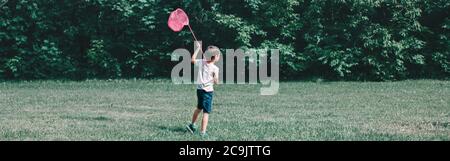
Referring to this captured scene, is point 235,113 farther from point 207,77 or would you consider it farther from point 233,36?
point 233,36

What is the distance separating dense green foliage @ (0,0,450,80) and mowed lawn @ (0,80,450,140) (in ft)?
13.8

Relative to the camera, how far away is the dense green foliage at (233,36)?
83.3ft

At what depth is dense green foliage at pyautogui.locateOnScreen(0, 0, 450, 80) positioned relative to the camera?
25.4m

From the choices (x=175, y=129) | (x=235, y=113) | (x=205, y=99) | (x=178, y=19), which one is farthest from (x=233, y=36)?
(x=205, y=99)

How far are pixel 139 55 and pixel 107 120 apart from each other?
1472 centimetres

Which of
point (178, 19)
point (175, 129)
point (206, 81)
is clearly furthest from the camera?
point (178, 19)

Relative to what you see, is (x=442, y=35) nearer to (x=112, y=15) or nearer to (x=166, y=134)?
(x=112, y=15)

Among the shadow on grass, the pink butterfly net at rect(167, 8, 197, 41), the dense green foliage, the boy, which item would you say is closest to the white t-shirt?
the boy

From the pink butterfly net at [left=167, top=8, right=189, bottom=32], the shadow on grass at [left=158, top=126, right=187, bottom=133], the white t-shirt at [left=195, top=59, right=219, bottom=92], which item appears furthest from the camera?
the pink butterfly net at [left=167, top=8, right=189, bottom=32]

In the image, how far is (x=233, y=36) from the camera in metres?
26.5

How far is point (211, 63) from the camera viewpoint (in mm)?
10273

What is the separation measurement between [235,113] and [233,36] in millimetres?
13296

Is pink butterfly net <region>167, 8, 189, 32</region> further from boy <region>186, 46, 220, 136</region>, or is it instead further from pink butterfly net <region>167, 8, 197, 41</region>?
boy <region>186, 46, 220, 136</region>

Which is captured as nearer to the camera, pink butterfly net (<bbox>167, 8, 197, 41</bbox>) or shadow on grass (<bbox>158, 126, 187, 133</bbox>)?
shadow on grass (<bbox>158, 126, 187, 133</bbox>)
